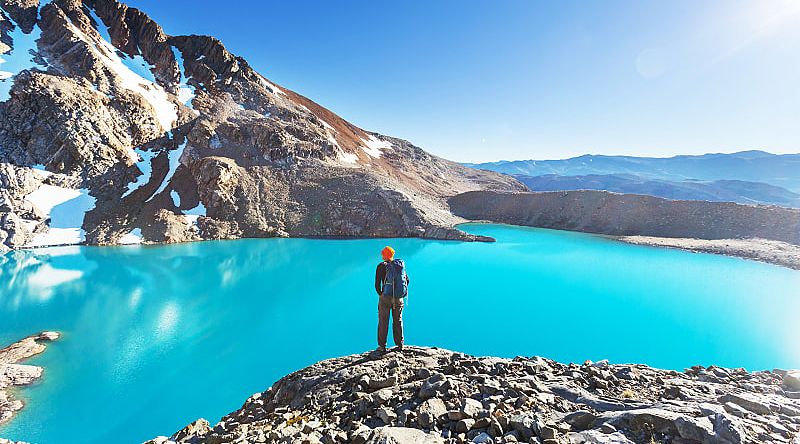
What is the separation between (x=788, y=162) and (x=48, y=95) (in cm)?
17364

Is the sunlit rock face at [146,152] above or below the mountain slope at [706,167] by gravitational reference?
below

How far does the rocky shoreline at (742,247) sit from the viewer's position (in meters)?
25.9

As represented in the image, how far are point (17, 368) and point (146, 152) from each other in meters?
35.3

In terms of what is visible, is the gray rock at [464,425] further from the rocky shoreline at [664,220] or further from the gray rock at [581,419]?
the rocky shoreline at [664,220]

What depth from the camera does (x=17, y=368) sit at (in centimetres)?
949

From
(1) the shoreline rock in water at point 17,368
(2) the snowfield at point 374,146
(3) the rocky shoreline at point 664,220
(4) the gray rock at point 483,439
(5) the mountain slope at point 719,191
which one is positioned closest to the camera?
(4) the gray rock at point 483,439

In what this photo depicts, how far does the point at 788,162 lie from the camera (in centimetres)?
10850

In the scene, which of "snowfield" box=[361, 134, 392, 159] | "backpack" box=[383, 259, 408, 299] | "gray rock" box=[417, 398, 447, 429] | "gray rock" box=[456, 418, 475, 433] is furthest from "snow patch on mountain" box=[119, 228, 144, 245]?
"snowfield" box=[361, 134, 392, 159]

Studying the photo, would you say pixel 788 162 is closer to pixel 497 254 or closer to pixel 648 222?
pixel 648 222

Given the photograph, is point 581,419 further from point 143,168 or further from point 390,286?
point 143,168

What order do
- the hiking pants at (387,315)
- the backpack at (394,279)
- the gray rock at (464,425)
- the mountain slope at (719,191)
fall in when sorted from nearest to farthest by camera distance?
the gray rock at (464,425), the backpack at (394,279), the hiking pants at (387,315), the mountain slope at (719,191)

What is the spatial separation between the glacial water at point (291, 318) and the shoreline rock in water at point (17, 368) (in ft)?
0.96

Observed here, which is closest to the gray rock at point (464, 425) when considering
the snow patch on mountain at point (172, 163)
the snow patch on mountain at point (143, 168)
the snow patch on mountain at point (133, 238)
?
the snow patch on mountain at point (133, 238)

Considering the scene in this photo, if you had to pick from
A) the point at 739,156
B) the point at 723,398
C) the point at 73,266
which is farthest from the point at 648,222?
the point at 739,156
